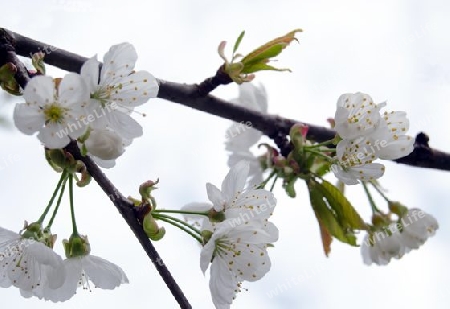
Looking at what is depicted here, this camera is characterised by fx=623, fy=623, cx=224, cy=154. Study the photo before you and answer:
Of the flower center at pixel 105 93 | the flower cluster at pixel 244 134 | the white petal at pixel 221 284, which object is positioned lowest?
the white petal at pixel 221 284

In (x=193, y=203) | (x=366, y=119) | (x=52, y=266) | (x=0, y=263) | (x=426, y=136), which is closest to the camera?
(x=52, y=266)

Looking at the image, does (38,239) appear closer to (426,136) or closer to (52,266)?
(52,266)

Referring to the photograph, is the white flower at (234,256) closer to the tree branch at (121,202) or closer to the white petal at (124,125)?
the tree branch at (121,202)

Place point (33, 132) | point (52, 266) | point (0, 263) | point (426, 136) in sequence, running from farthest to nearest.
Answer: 1. point (426, 136)
2. point (0, 263)
3. point (52, 266)
4. point (33, 132)

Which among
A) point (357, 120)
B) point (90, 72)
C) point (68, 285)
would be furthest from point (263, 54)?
point (68, 285)

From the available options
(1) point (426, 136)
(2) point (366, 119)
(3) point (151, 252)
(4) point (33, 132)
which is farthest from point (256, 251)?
(1) point (426, 136)

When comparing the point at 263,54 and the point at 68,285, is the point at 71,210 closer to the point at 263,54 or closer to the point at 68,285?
the point at 68,285

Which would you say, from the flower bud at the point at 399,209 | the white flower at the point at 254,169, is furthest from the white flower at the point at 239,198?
the flower bud at the point at 399,209

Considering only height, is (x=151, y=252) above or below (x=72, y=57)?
below
